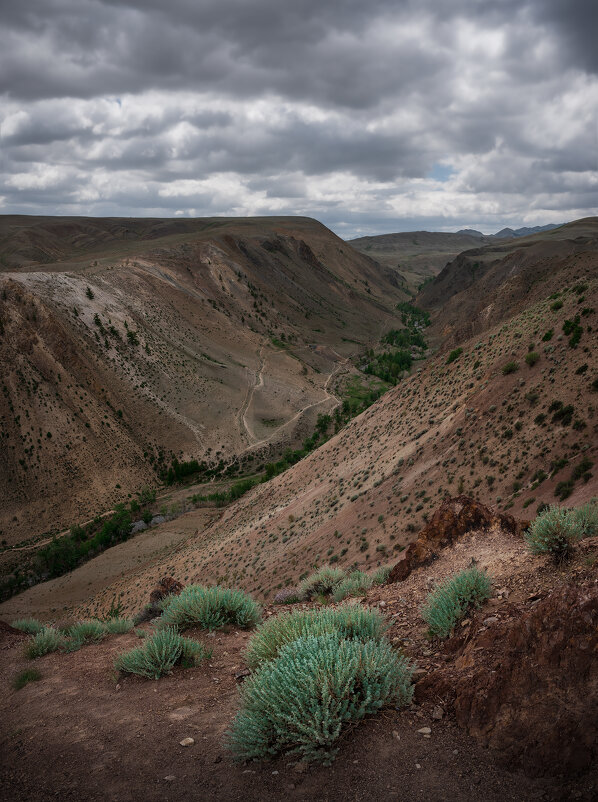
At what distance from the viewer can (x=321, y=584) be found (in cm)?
1070

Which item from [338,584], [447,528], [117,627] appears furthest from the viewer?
[338,584]

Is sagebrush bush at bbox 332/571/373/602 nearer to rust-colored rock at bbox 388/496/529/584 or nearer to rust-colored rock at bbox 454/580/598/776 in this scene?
rust-colored rock at bbox 388/496/529/584

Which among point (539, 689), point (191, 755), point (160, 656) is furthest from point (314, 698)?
point (160, 656)

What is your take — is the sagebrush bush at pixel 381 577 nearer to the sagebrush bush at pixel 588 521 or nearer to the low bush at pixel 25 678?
the sagebrush bush at pixel 588 521

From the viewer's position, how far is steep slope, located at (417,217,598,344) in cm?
4172

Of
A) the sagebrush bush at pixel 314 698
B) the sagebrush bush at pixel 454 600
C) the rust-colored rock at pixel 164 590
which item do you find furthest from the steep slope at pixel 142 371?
the sagebrush bush at pixel 314 698

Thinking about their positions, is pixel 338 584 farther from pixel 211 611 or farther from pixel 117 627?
pixel 117 627

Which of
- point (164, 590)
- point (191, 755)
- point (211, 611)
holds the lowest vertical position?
point (164, 590)

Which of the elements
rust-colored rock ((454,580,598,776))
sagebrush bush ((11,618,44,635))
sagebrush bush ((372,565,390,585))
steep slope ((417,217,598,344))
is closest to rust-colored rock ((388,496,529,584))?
sagebrush bush ((372,565,390,585))

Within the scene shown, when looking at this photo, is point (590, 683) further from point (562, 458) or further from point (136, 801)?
point (562, 458)

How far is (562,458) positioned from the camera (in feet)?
44.5

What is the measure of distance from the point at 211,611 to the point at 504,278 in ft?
314

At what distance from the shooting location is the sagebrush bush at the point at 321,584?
413 inches

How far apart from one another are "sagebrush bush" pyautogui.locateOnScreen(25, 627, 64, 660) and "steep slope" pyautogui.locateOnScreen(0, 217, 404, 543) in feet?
119
